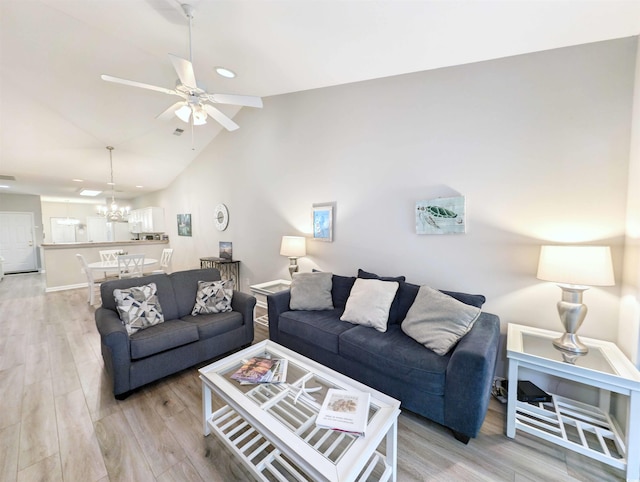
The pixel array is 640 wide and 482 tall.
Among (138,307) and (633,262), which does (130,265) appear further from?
(633,262)

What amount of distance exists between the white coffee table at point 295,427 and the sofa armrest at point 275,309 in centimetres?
85

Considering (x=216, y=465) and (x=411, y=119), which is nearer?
(x=216, y=465)

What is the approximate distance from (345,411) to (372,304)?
45.6 inches

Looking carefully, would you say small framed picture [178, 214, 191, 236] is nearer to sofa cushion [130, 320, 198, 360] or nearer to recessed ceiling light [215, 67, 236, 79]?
recessed ceiling light [215, 67, 236, 79]

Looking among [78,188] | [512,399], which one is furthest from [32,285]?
[512,399]

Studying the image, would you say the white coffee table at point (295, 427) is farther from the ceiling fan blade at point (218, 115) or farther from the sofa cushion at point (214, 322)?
the ceiling fan blade at point (218, 115)

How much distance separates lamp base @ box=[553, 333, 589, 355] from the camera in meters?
1.69

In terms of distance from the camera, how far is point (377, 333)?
7.22 feet

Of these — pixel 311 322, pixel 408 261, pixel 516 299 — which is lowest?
pixel 311 322

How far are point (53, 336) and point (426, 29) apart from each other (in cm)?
517

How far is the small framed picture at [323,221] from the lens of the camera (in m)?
3.33

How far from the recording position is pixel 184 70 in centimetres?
196

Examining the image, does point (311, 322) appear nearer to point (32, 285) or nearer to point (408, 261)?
point (408, 261)

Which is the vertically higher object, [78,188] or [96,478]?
[78,188]
